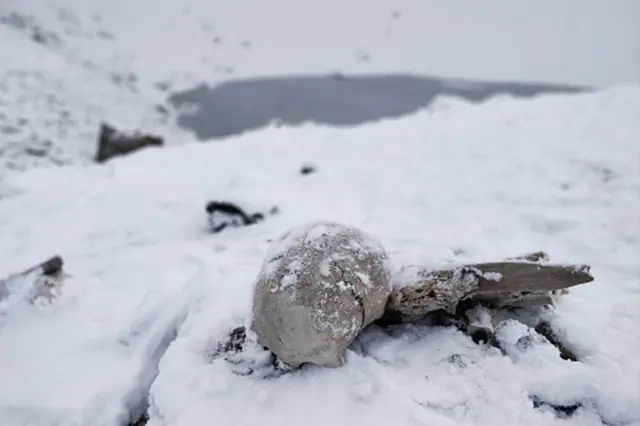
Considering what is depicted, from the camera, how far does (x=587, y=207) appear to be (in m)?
4.12

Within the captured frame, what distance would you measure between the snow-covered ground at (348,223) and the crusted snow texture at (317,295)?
5.7 inches

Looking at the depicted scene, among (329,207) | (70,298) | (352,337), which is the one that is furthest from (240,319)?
(329,207)

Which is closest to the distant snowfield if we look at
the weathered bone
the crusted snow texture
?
the crusted snow texture

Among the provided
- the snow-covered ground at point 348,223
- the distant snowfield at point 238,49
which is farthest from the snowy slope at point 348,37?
the snow-covered ground at point 348,223

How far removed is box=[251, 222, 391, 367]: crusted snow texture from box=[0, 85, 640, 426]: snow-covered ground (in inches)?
5.7

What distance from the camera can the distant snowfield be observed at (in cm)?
791

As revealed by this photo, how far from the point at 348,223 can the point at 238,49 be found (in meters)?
Answer: 9.89

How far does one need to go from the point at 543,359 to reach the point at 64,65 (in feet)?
28.6

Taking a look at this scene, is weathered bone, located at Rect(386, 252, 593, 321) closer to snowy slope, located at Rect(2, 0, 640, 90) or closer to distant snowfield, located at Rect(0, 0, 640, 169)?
distant snowfield, located at Rect(0, 0, 640, 169)

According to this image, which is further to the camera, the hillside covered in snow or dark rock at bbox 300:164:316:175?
dark rock at bbox 300:164:316:175

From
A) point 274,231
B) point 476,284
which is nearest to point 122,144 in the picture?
point 274,231

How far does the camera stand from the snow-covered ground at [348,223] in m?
2.35

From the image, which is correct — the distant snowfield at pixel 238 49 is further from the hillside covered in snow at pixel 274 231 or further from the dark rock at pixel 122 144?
the dark rock at pixel 122 144

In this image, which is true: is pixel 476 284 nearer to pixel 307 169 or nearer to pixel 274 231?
pixel 274 231
